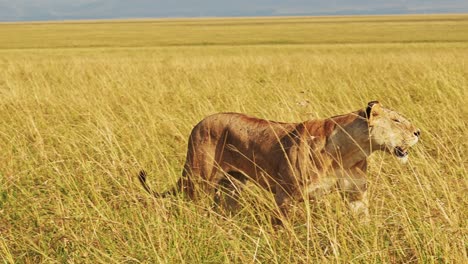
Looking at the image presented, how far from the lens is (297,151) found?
4.03 m

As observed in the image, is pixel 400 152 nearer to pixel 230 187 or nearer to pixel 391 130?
pixel 391 130

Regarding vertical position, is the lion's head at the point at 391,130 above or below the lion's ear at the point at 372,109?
below

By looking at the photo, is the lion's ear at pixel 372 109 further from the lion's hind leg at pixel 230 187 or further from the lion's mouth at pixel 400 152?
the lion's hind leg at pixel 230 187

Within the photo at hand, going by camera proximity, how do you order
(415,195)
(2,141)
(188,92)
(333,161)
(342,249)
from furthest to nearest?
(188,92) < (2,141) < (333,161) < (415,195) < (342,249)

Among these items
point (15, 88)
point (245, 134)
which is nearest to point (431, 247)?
point (245, 134)

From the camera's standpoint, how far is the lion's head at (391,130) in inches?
156

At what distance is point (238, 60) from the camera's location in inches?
719

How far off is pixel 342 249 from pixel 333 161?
3.67 ft

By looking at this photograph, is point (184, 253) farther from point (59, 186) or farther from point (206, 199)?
point (59, 186)

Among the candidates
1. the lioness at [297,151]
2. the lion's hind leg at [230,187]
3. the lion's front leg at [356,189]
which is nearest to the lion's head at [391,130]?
the lioness at [297,151]

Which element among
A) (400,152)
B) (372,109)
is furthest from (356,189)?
(372,109)

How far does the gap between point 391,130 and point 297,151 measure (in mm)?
608

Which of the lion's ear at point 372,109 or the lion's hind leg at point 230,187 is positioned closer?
the lion's ear at point 372,109

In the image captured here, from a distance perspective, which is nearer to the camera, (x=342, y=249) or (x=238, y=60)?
(x=342, y=249)
